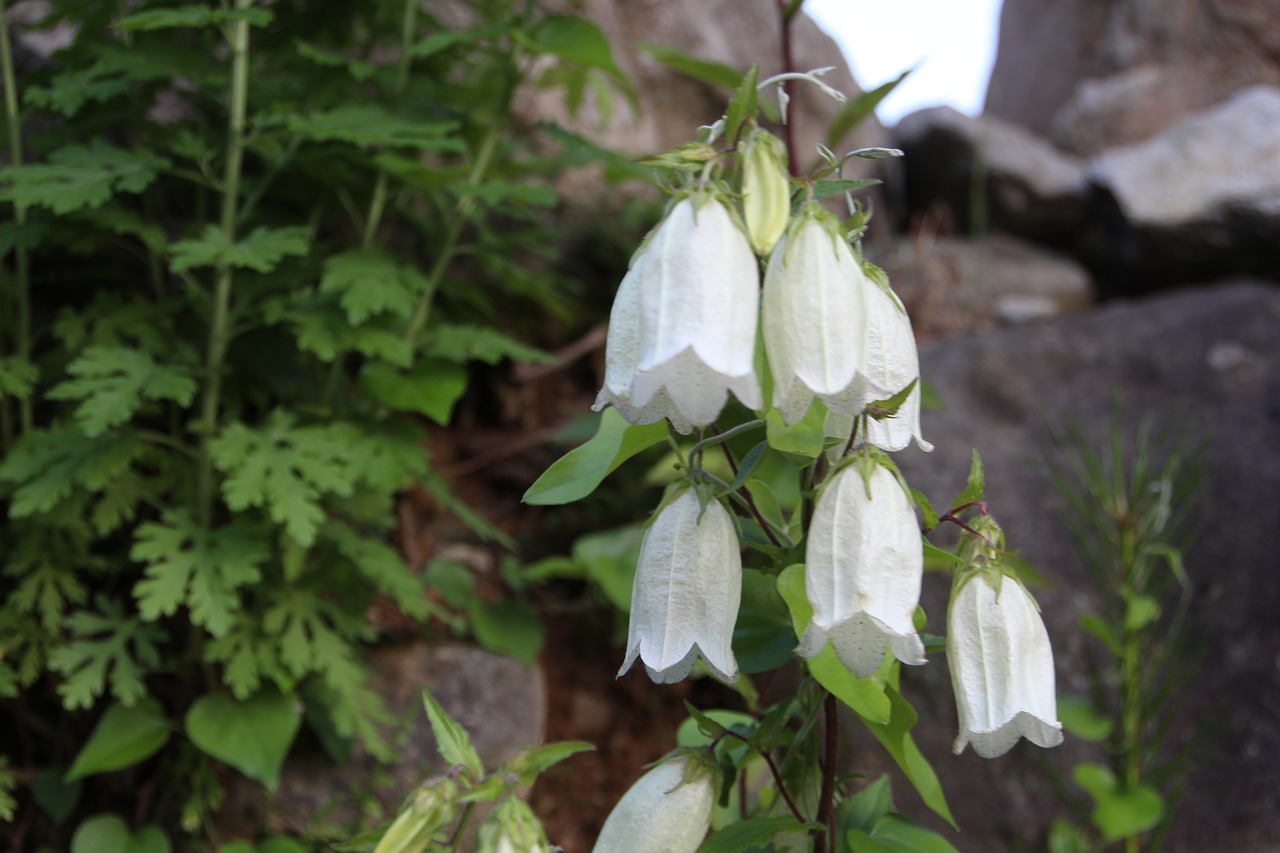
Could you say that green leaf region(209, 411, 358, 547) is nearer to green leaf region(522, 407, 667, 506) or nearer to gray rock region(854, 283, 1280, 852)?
green leaf region(522, 407, 667, 506)

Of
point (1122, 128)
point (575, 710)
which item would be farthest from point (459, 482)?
point (1122, 128)

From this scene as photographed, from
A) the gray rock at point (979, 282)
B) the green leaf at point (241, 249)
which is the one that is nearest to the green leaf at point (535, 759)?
the green leaf at point (241, 249)

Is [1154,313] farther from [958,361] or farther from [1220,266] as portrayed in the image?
[1220,266]

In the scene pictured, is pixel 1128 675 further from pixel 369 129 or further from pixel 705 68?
pixel 369 129

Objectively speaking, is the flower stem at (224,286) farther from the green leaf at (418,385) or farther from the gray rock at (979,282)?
the gray rock at (979,282)

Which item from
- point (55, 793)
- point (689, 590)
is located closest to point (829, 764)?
point (689, 590)

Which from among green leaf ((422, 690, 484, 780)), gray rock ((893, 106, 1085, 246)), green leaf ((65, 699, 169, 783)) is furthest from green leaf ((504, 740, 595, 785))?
gray rock ((893, 106, 1085, 246))
